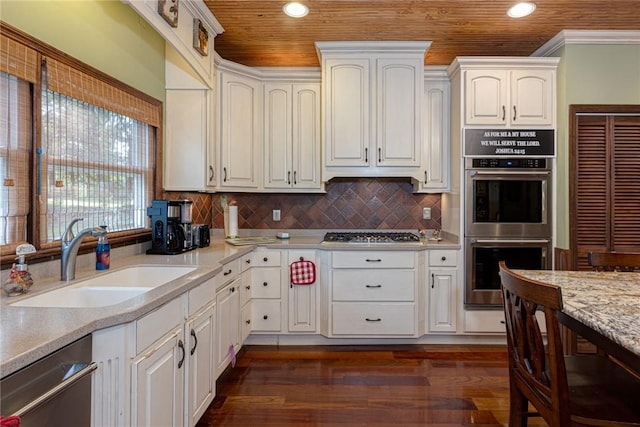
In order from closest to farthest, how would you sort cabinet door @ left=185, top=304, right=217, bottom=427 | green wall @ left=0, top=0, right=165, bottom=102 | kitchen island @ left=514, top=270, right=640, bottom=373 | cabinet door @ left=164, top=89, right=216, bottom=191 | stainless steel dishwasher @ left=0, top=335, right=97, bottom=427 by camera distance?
stainless steel dishwasher @ left=0, top=335, right=97, bottom=427, kitchen island @ left=514, top=270, right=640, bottom=373, green wall @ left=0, top=0, right=165, bottom=102, cabinet door @ left=185, top=304, right=217, bottom=427, cabinet door @ left=164, top=89, right=216, bottom=191

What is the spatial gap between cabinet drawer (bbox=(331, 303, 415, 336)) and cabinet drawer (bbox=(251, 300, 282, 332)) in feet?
1.56

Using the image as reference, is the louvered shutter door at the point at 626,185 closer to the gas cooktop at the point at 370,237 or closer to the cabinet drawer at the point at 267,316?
the gas cooktop at the point at 370,237

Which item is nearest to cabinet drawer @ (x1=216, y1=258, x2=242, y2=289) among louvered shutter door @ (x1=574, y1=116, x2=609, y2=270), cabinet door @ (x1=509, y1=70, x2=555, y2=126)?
cabinet door @ (x1=509, y1=70, x2=555, y2=126)

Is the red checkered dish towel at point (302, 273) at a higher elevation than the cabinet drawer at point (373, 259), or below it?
below

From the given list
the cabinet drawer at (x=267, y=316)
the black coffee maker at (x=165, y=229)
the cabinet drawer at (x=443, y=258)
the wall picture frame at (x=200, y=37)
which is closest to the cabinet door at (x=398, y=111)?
the cabinet drawer at (x=443, y=258)

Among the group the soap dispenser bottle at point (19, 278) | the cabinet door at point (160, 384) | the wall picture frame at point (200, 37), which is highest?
the wall picture frame at point (200, 37)

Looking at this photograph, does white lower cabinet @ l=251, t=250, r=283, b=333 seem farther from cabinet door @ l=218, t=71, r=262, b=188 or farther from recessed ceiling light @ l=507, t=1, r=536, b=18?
recessed ceiling light @ l=507, t=1, r=536, b=18

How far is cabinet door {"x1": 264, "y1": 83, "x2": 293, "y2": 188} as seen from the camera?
11.6 ft

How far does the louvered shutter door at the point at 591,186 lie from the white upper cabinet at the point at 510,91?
1.02ft

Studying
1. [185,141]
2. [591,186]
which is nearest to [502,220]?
[591,186]

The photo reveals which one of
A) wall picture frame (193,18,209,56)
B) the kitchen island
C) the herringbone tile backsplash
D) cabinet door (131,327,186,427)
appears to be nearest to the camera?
the kitchen island

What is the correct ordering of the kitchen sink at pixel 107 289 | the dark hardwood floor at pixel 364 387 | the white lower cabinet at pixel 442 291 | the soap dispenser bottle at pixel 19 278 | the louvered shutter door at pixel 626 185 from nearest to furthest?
the soap dispenser bottle at pixel 19 278 → the kitchen sink at pixel 107 289 → the dark hardwood floor at pixel 364 387 → the louvered shutter door at pixel 626 185 → the white lower cabinet at pixel 442 291

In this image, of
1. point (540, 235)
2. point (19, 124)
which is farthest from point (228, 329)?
point (540, 235)

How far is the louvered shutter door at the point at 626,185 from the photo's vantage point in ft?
10.2
